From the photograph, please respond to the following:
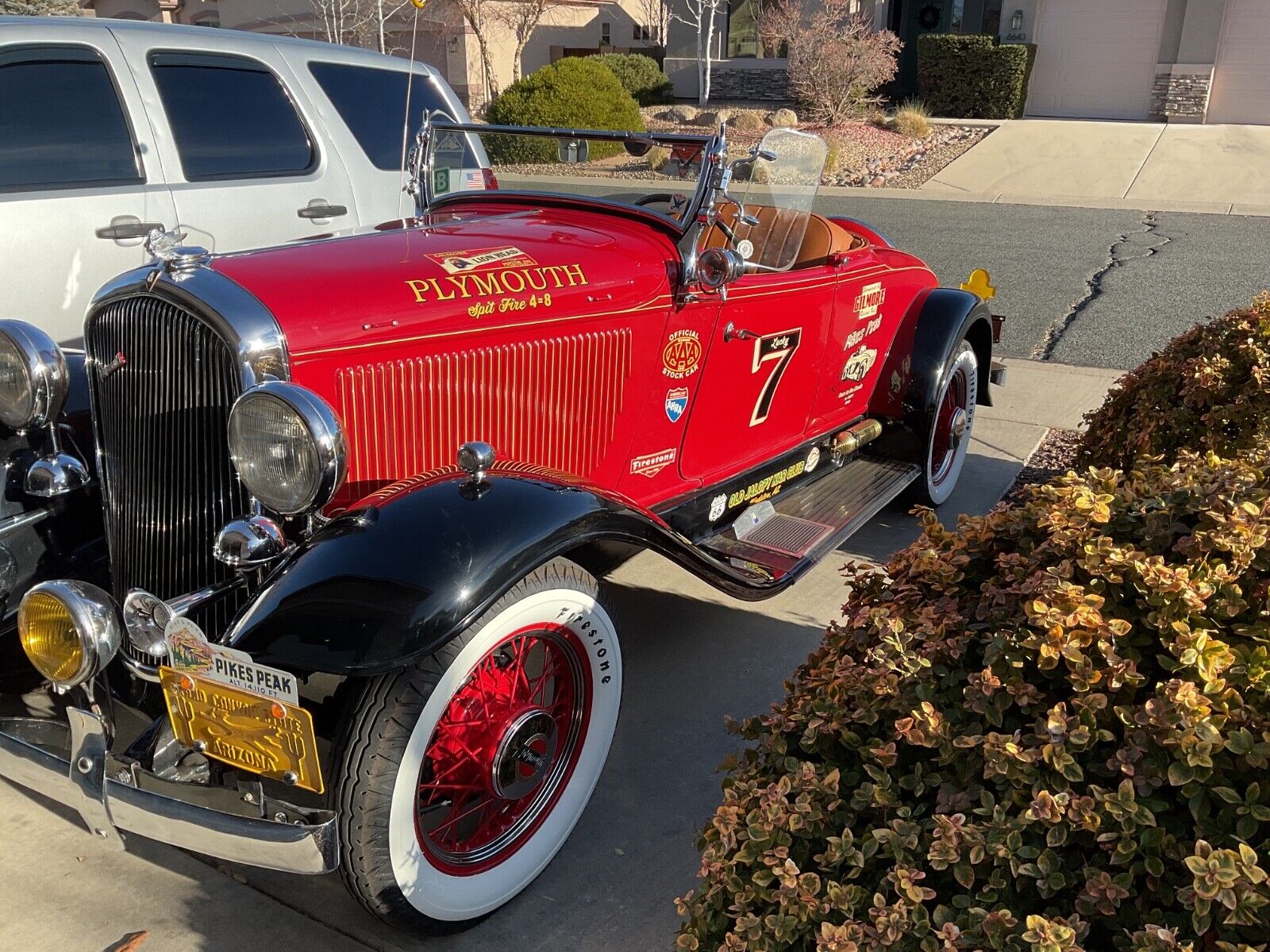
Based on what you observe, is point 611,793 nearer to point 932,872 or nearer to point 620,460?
point 620,460

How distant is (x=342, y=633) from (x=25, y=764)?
856mm

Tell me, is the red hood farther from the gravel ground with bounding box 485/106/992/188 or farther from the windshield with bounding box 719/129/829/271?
the gravel ground with bounding box 485/106/992/188

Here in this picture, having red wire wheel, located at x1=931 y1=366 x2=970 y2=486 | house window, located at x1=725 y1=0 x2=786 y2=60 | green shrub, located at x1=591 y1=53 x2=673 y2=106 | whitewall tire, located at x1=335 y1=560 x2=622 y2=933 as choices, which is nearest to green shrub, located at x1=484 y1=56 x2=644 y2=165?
green shrub, located at x1=591 y1=53 x2=673 y2=106

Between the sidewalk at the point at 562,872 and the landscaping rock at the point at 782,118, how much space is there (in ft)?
50.4

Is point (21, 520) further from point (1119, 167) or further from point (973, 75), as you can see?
point (973, 75)

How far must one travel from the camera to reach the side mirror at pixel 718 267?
315 centimetres

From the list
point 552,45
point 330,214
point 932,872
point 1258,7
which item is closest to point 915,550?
point 932,872

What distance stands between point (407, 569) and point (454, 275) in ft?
3.18

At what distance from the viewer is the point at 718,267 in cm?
316

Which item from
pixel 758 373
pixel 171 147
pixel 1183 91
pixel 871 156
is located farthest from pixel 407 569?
pixel 1183 91

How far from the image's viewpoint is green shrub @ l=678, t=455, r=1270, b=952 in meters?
1.42

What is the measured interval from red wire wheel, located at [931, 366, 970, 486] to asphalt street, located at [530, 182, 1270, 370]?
2.45 m

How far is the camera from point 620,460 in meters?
3.26

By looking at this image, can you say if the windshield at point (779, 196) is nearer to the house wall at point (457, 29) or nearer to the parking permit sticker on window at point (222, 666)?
the parking permit sticker on window at point (222, 666)
